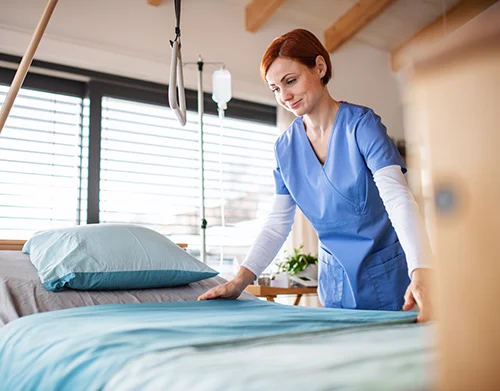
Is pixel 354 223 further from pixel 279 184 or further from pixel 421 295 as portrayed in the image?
pixel 421 295

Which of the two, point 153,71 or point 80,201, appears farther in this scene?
point 153,71

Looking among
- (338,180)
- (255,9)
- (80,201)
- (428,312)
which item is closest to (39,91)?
(80,201)

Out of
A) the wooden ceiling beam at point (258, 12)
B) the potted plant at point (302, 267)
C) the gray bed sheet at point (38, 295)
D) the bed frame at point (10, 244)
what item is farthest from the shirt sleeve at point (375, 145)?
the wooden ceiling beam at point (258, 12)

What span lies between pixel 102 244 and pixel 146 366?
38.9 inches

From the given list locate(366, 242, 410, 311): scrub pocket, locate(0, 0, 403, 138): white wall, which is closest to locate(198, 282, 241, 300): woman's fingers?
locate(366, 242, 410, 311): scrub pocket

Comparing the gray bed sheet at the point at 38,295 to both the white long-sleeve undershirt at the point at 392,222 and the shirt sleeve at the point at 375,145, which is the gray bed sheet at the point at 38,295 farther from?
the shirt sleeve at the point at 375,145

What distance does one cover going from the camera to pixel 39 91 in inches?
117

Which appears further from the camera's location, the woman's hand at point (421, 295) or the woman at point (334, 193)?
the woman at point (334, 193)

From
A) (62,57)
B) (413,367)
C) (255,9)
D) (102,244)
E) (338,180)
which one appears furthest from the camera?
(255,9)

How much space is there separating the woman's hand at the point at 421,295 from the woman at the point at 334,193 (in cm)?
40

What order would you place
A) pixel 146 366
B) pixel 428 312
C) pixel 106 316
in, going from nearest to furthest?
pixel 146 366, pixel 428 312, pixel 106 316

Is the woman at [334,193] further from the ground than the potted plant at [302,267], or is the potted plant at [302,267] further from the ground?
the woman at [334,193]

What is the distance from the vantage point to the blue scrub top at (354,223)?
4.72ft

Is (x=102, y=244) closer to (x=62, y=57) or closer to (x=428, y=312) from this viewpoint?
(x=428, y=312)
